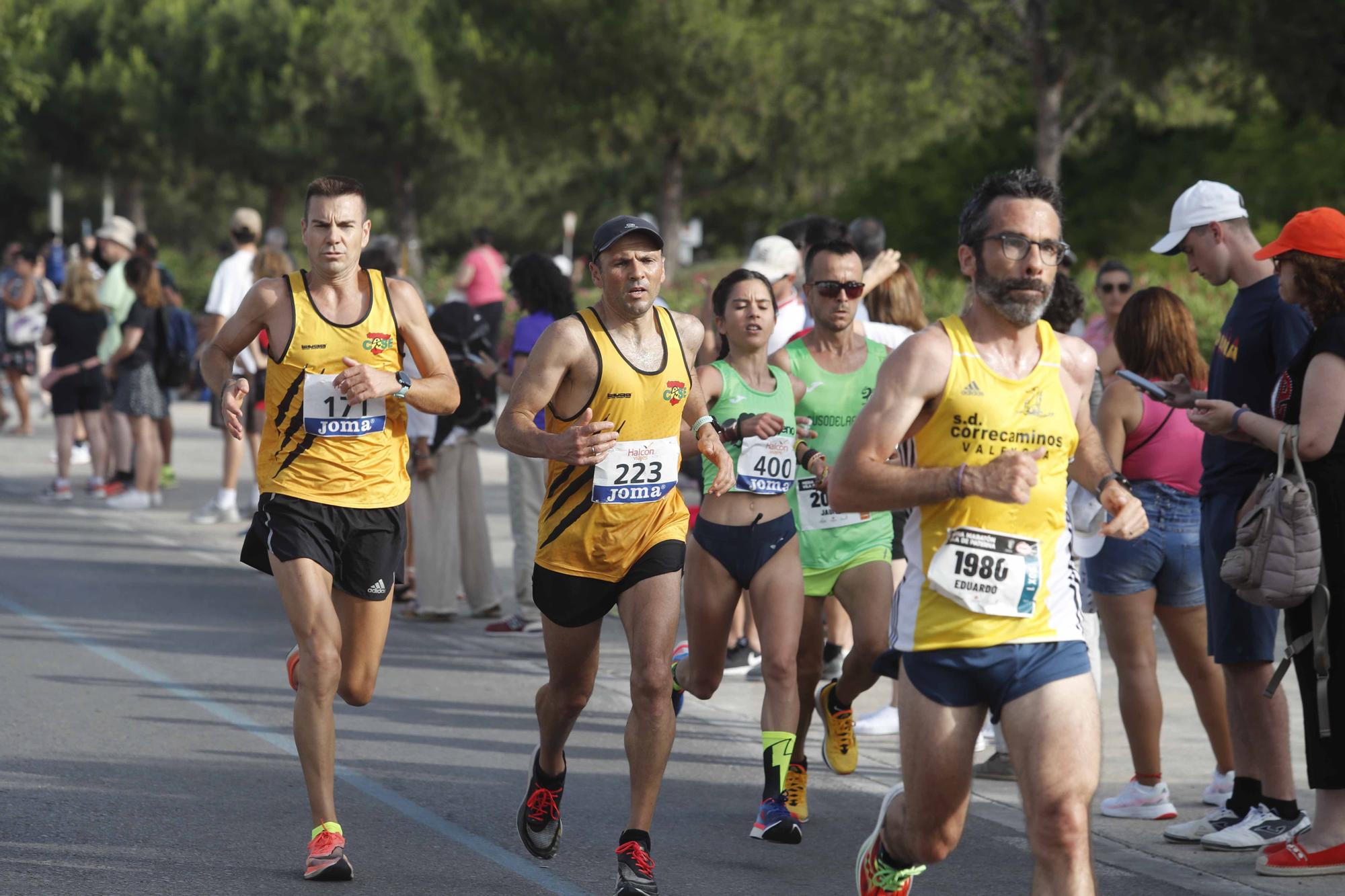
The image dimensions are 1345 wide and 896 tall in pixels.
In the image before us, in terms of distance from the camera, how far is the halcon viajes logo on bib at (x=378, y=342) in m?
5.91

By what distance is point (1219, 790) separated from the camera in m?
6.82

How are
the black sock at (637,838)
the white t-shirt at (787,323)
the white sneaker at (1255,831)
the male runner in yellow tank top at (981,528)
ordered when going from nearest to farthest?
the male runner in yellow tank top at (981,528)
the black sock at (637,838)
the white sneaker at (1255,831)
the white t-shirt at (787,323)

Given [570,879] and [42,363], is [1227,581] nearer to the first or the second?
[570,879]

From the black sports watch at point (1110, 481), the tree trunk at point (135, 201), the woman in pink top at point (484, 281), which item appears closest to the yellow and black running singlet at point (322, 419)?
the black sports watch at point (1110, 481)

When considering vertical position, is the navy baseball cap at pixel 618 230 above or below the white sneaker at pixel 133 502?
above

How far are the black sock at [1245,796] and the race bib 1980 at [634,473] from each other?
2432mm

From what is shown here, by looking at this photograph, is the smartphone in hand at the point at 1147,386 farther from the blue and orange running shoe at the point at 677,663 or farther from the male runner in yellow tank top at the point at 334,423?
the male runner in yellow tank top at the point at 334,423

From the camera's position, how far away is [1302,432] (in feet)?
18.4

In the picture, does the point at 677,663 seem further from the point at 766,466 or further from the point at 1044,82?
the point at 1044,82

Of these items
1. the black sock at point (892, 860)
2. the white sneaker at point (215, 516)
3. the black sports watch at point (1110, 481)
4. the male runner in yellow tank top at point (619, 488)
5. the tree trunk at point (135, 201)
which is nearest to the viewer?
the black sock at point (892, 860)

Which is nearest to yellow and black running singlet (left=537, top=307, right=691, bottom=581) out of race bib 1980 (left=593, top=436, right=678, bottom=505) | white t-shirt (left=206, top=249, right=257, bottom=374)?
race bib 1980 (left=593, top=436, right=678, bottom=505)

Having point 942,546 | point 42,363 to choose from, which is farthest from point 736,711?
point 42,363

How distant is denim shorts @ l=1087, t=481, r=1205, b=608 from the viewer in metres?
6.54

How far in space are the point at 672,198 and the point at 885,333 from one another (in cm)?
3730
